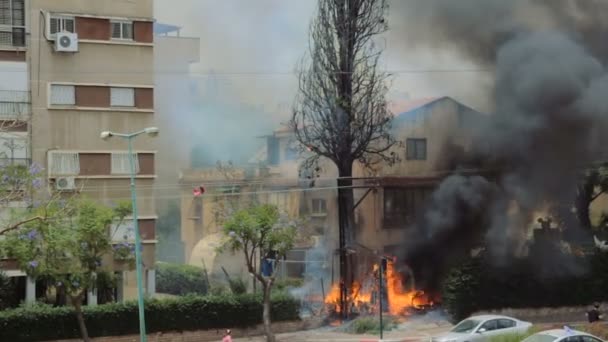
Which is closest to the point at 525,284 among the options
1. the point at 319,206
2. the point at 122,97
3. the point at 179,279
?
the point at 319,206

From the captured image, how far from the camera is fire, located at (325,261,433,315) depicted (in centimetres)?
4188

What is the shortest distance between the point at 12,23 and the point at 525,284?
23317 mm

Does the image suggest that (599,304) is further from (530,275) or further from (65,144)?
(65,144)

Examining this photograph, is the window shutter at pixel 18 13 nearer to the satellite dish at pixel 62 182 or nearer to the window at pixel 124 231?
the satellite dish at pixel 62 182

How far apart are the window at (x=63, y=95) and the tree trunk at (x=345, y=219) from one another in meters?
12.5

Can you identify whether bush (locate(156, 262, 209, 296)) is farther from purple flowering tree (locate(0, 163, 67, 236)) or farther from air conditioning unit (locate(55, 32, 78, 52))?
purple flowering tree (locate(0, 163, 67, 236))

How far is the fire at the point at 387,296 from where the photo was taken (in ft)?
137

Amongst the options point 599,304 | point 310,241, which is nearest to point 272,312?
point 310,241

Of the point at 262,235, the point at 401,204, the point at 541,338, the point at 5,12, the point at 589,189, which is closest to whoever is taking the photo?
the point at 541,338

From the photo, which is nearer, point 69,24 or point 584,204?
point 69,24

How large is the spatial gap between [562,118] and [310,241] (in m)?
12.4

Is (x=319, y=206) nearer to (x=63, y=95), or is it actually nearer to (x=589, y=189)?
(x=589, y=189)

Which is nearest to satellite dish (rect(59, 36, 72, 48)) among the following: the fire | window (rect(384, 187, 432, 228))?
the fire

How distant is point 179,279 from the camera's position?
151 feet
